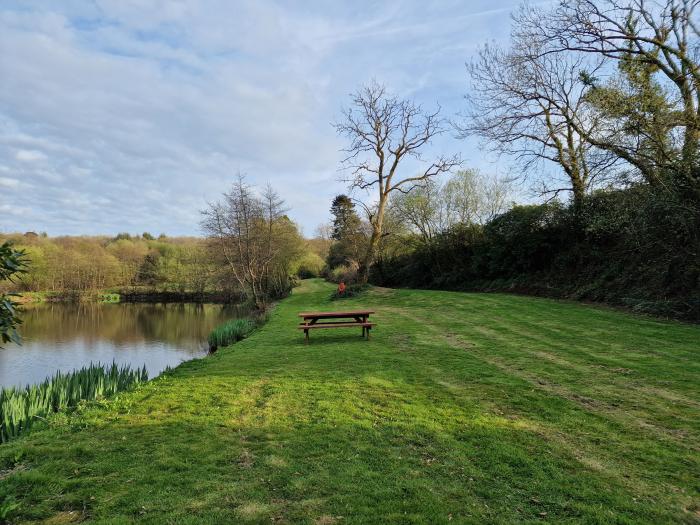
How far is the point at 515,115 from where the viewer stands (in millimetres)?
16172

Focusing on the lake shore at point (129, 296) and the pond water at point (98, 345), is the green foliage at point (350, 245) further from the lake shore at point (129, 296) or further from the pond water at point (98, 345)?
the lake shore at point (129, 296)

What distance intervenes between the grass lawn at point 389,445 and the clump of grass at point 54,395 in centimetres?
46

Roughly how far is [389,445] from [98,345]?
2106 cm

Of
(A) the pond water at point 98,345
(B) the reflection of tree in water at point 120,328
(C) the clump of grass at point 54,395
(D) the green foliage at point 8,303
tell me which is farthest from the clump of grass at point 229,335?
(D) the green foliage at point 8,303

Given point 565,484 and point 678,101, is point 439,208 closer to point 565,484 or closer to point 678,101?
point 678,101

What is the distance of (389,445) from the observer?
3.93 meters

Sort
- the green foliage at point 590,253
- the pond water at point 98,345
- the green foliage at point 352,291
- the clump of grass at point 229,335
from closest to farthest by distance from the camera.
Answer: the green foliage at point 590,253, the pond water at point 98,345, the clump of grass at point 229,335, the green foliage at point 352,291

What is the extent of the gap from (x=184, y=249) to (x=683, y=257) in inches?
2431

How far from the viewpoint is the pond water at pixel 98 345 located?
14656 mm

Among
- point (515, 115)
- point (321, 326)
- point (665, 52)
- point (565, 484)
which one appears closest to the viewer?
point (565, 484)

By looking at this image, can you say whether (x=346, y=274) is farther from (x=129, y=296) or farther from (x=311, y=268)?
(x=129, y=296)

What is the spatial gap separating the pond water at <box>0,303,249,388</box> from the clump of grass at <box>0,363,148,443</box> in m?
3.91

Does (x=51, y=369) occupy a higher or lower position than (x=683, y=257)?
lower

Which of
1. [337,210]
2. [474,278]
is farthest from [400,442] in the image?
[337,210]
